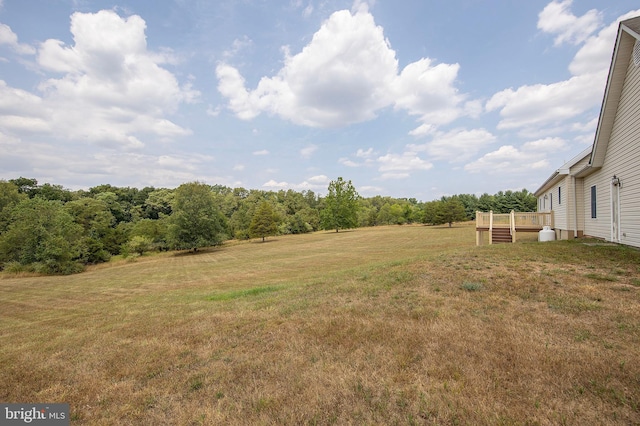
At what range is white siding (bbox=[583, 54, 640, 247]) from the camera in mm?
9039

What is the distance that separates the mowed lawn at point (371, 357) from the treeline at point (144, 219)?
87.4 ft

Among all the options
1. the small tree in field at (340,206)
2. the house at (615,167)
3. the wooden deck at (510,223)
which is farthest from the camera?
the small tree in field at (340,206)

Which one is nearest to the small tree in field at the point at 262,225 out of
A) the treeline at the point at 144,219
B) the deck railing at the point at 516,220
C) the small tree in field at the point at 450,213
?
the treeline at the point at 144,219

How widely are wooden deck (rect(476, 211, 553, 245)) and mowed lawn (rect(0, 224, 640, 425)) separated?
35.5ft

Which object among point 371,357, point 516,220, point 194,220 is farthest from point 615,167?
point 194,220

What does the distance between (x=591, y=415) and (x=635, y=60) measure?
39.6ft

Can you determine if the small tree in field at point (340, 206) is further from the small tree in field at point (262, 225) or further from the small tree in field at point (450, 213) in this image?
the small tree in field at point (450, 213)

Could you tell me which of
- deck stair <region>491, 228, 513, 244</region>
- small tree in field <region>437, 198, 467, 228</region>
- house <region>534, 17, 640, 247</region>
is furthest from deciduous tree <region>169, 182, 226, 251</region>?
small tree in field <region>437, 198, 467, 228</region>

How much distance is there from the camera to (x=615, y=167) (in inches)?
416

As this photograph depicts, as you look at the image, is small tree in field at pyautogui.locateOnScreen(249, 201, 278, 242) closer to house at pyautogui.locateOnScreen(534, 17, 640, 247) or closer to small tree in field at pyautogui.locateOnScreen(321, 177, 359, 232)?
small tree in field at pyautogui.locateOnScreen(321, 177, 359, 232)

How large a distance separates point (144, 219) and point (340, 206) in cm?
3718

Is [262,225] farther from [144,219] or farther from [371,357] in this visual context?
[371,357]

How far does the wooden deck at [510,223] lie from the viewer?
17.1 meters

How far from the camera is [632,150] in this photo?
9.27 meters
